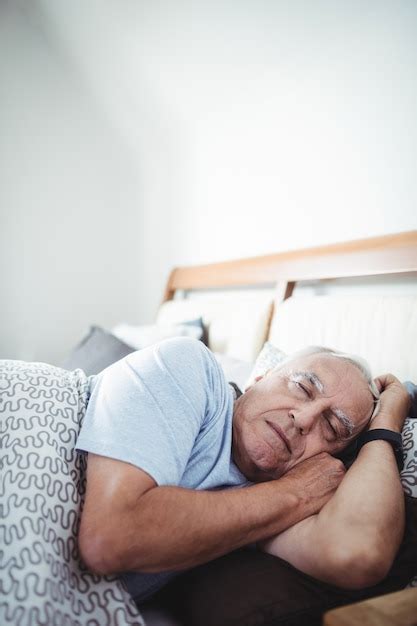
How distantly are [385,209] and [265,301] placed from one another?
0.67m

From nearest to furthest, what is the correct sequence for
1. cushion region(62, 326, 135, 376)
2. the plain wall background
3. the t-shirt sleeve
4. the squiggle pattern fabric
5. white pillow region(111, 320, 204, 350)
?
the squiggle pattern fabric, the t-shirt sleeve, the plain wall background, cushion region(62, 326, 135, 376), white pillow region(111, 320, 204, 350)

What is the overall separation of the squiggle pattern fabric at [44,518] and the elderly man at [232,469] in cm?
7

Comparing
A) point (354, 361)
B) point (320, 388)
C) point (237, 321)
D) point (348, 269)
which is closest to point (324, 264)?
point (348, 269)

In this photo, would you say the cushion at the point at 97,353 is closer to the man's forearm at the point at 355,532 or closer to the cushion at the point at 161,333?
the cushion at the point at 161,333

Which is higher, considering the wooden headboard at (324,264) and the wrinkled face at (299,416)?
the wooden headboard at (324,264)

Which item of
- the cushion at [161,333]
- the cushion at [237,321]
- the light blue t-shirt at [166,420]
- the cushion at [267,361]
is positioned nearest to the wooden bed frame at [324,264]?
the cushion at [237,321]

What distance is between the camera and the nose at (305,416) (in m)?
0.99

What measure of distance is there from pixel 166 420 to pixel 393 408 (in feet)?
1.99

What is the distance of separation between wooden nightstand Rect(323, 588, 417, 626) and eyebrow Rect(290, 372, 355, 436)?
46cm

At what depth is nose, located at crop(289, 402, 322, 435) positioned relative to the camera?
3.24 feet

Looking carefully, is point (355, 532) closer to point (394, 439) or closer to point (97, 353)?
point (394, 439)

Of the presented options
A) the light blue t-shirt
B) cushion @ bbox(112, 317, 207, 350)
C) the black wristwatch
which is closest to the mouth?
the light blue t-shirt

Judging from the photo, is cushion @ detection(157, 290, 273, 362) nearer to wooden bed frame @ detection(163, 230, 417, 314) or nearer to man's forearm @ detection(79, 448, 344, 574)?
wooden bed frame @ detection(163, 230, 417, 314)

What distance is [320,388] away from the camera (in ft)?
3.38
